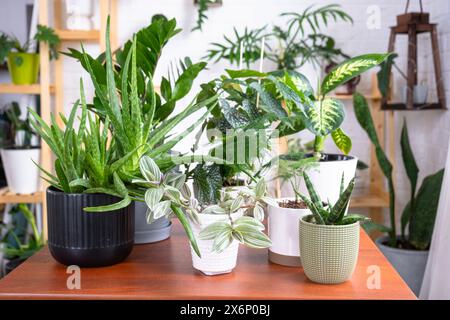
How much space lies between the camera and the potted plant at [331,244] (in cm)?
86

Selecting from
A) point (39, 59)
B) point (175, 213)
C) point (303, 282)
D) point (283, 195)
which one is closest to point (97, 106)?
point (175, 213)

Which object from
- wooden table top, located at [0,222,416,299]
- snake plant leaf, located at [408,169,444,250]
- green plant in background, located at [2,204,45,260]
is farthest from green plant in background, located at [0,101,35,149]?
snake plant leaf, located at [408,169,444,250]

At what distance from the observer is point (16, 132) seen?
263 centimetres

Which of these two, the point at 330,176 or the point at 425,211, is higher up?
the point at 330,176

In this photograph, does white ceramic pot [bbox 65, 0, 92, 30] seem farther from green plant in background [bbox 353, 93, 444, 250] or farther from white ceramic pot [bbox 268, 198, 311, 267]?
white ceramic pot [bbox 268, 198, 311, 267]

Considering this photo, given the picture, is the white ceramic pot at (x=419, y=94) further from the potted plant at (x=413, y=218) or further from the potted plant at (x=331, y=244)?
the potted plant at (x=331, y=244)

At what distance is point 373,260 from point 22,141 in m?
2.12

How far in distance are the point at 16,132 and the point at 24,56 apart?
1.25 ft

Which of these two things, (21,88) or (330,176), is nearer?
(330,176)

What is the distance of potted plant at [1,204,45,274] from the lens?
2479 mm

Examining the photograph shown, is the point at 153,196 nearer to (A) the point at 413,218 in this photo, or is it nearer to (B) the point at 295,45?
(A) the point at 413,218

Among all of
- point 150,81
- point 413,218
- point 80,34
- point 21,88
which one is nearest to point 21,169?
point 21,88

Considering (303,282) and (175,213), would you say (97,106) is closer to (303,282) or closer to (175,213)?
(175,213)

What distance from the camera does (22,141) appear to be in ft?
8.66
